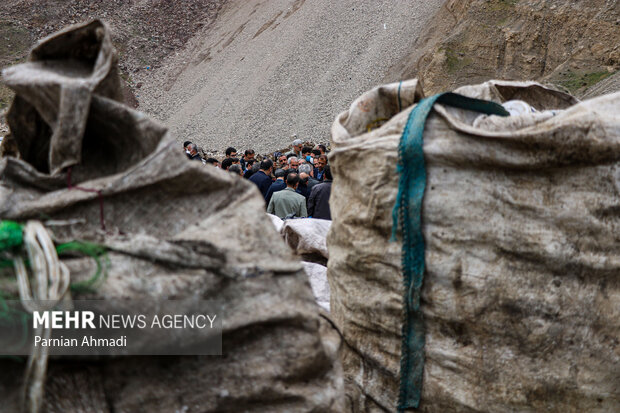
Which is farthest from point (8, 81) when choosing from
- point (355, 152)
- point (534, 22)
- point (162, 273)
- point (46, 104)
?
point (534, 22)

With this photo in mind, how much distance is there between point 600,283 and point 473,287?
0.40 meters

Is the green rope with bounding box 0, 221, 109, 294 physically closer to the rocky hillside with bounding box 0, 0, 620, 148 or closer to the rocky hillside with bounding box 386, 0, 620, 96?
the rocky hillside with bounding box 0, 0, 620, 148

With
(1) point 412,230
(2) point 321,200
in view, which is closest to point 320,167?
(2) point 321,200

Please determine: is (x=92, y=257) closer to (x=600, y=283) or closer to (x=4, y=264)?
(x=4, y=264)

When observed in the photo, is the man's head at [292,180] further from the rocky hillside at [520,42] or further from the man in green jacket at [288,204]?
the rocky hillside at [520,42]

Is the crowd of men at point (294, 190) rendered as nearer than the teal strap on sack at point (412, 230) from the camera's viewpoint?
No

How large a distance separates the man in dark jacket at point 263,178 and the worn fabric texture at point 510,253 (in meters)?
5.02

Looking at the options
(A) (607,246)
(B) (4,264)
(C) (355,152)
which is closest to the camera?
(B) (4,264)

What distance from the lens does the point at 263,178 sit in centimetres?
725

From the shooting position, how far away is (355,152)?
2131mm

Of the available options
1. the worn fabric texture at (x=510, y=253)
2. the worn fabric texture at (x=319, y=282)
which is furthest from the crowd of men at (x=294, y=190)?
the worn fabric texture at (x=510, y=253)

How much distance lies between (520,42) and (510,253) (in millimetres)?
16898

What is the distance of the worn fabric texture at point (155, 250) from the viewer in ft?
4.98

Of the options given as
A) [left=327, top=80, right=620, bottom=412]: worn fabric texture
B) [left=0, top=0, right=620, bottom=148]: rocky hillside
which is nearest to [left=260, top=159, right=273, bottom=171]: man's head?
[left=0, top=0, right=620, bottom=148]: rocky hillside
